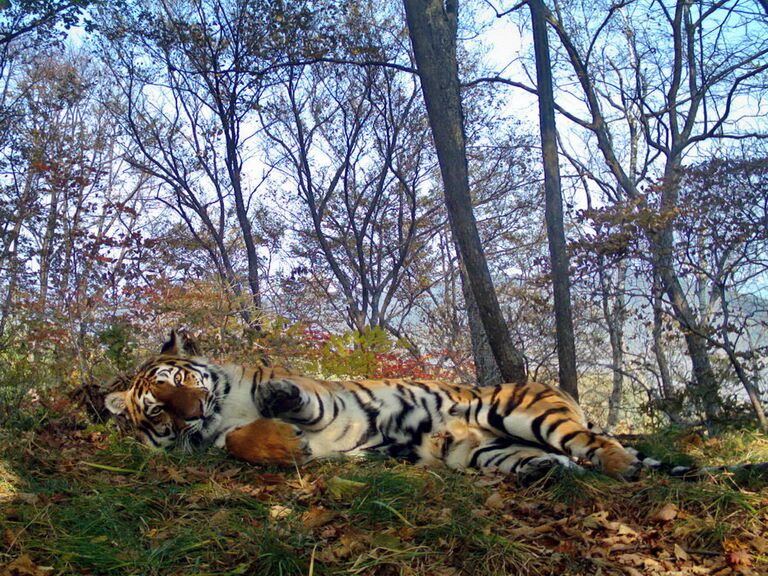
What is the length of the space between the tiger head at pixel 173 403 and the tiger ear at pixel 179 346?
Answer: 21 cm

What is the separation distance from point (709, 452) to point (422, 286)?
13.8 meters

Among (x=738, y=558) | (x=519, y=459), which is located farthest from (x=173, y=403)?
(x=738, y=558)

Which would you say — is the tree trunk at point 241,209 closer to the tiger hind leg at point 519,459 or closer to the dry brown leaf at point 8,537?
the tiger hind leg at point 519,459

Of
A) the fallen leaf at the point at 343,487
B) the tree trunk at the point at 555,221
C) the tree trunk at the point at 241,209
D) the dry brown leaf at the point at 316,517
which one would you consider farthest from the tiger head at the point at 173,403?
the tree trunk at the point at 241,209

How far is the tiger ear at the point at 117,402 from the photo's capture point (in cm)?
436

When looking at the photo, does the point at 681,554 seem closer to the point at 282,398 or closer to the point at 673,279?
the point at 282,398

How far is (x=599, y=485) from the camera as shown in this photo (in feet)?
11.8

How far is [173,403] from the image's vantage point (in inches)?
159

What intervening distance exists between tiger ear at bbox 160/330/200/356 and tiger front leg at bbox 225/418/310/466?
1045 mm

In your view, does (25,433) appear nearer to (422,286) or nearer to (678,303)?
(678,303)

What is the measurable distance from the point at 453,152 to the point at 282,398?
3.51 meters

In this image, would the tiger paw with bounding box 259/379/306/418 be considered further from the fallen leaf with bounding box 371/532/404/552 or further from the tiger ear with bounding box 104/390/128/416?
the fallen leaf with bounding box 371/532/404/552

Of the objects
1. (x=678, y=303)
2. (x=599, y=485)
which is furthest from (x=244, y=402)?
(x=678, y=303)

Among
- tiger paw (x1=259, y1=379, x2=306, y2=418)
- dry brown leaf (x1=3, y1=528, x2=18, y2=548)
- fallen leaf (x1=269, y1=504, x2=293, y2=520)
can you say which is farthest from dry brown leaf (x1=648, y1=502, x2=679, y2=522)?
dry brown leaf (x1=3, y1=528, x2=18, y2=548)
